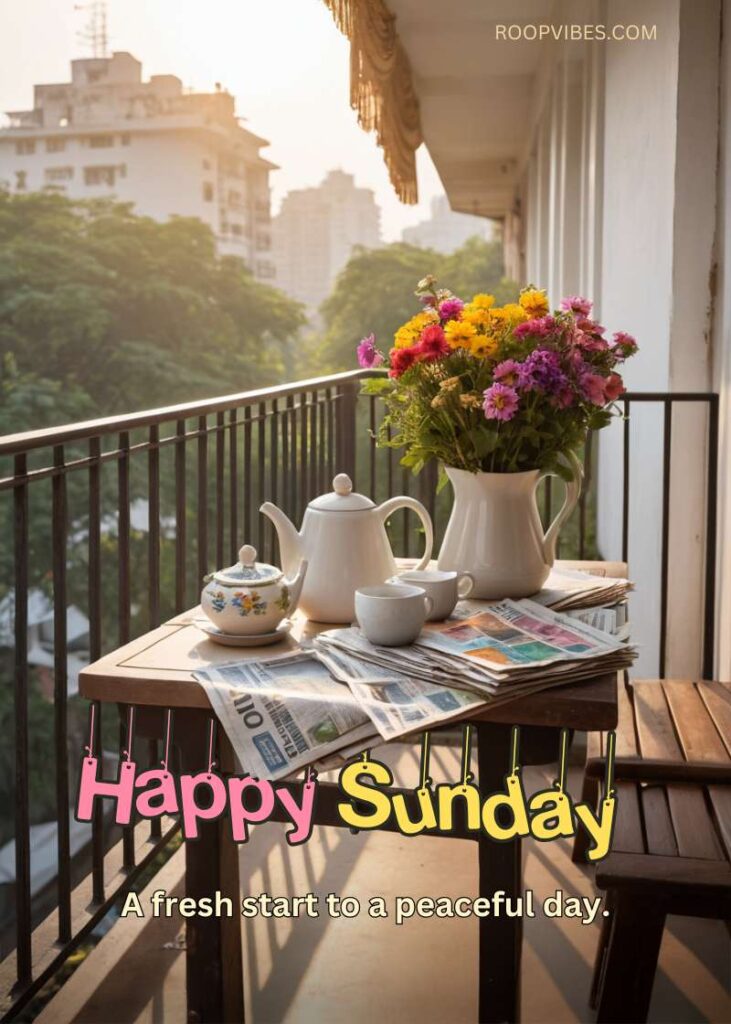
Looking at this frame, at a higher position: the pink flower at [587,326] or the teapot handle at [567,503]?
the pink flower at [587,326]

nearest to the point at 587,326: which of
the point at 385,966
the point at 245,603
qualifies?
the point at 245,603

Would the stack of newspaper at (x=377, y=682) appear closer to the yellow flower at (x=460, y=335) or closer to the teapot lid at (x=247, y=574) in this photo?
the teapot lid at (x=247, y=574)

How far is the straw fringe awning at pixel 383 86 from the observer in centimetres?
418

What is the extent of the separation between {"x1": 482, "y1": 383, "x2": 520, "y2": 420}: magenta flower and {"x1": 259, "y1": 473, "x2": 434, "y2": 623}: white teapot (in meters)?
0.17

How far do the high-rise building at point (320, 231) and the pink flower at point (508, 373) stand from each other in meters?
49.8

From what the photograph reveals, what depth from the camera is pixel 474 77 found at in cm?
750

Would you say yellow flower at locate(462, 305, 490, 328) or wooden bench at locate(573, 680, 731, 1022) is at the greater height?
yellow flower at locate(462, 305, 490, 328)

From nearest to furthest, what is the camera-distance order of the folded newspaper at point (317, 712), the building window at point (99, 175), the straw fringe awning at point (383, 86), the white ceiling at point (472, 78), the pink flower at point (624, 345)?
the folded newspaper at point (317, 712), the pink flower at point (624, 345), the straw fringe awning at point (383, 86), the white ceiling at point (472, 78), the building window at point (99, 175)

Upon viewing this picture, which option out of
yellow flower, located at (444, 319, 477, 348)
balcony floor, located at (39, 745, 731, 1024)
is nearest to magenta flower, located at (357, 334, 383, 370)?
yellow flower, located at (444, 319, 477, 348)

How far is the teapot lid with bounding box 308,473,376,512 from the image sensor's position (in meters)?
1.48

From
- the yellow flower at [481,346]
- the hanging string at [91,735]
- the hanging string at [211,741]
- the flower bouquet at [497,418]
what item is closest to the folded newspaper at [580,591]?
the flower bouquet at [497,418]

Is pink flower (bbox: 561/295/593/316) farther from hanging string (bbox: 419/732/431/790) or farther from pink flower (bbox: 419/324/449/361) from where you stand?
hanging string (bbox: 419/732/431/790)

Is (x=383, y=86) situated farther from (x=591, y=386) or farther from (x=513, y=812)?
(x=513, y=812)

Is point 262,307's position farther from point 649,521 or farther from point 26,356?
point 649,521
